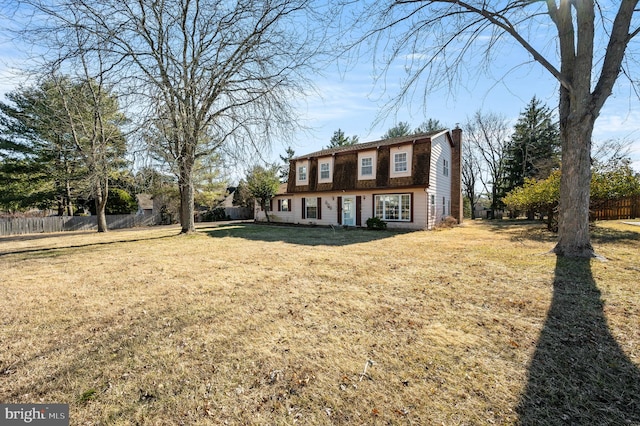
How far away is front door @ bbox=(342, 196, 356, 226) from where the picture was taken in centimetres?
1864

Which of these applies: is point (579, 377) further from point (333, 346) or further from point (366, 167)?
point (366, 167)

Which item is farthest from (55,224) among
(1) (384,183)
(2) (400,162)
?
(2) (400,162)

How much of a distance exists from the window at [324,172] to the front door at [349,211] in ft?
7.49

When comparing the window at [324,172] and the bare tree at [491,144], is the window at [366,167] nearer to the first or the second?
the window at [324,172]

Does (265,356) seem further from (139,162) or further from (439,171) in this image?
(439,171)

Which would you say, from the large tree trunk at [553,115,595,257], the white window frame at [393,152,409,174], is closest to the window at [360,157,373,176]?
the white window frame at [393,152,409,174]

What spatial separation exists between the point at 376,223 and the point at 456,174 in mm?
8092

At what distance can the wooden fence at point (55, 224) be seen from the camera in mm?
19169

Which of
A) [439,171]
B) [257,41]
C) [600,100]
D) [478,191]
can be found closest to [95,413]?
[600,100]

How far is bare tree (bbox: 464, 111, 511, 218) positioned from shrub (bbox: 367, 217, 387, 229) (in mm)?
21682

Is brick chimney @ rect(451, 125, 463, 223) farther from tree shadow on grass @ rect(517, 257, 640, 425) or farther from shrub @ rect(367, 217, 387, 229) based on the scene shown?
tree shadow on grass @ rect(517, 257, 640, 425)

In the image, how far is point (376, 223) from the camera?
Answer: 16.4 m

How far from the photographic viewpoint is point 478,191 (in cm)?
3678

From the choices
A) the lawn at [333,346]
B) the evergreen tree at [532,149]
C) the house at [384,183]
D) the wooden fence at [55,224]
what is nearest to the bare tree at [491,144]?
the evergreen tree at [532,149]
